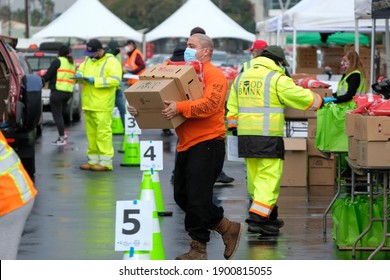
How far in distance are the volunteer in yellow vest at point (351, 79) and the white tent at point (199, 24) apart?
19136mm

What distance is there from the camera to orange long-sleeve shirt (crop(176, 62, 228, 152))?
9.70m

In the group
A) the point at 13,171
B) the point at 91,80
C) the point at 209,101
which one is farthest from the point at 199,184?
the point at 91,80

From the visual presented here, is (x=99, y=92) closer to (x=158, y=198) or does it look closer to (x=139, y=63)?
(x=158, y=198)

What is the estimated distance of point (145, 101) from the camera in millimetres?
9602

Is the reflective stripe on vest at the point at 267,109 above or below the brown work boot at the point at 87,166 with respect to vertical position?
above

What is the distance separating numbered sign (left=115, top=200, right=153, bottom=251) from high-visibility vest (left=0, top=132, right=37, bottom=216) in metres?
2.76

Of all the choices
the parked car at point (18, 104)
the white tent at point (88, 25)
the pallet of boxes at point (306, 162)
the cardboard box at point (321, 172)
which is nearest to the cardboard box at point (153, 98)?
the pallet of boxes at point (306, 162)

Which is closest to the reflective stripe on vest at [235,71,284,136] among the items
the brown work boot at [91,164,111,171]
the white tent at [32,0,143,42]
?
the brown work boot at [91,164,111,171]

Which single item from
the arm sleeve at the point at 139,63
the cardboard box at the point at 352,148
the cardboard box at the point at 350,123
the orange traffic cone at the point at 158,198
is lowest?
the orange traffic cone at the point at 158,198

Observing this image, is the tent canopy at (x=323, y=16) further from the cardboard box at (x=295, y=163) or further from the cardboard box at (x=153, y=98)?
the cardboard box at (x=153, y=98)

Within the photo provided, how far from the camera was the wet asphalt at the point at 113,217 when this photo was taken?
1037 cm

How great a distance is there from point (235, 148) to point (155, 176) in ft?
5.18

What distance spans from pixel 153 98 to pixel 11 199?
13.4 ft
